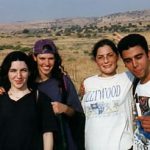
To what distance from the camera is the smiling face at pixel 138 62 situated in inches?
149

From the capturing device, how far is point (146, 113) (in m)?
3.62

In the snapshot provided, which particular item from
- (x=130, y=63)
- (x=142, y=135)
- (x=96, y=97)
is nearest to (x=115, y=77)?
(x=96, y=97)

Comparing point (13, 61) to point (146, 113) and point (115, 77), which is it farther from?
point (146, 113)

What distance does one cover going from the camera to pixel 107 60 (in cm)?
453

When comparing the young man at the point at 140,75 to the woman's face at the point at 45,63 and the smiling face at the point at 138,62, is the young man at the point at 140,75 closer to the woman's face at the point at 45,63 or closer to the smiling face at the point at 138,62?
the smiling face at the point at 138,62

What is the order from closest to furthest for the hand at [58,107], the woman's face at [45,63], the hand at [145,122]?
the hand at [145,122] < the hand at [58,107] < the woman's face at [45,63]

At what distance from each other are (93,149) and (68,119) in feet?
1.64

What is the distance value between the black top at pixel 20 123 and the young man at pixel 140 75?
2.85ft

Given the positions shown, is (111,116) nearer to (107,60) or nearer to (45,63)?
(107,60)

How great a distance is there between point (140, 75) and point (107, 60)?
800 mm

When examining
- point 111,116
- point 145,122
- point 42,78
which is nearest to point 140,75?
point 145,122

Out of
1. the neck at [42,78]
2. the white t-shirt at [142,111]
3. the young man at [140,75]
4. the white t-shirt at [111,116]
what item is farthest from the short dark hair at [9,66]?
the white t-shirt at [142,111]

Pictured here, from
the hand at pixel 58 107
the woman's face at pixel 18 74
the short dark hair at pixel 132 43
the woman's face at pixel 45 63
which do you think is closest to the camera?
the short dark hair at pixel 132 43

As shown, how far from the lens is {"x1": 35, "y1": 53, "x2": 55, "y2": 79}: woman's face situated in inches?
185
